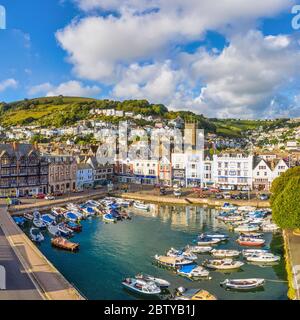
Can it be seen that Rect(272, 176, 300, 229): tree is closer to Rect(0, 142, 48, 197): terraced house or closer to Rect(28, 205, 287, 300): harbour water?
Rect(28, 205, 287, 300): harbour water

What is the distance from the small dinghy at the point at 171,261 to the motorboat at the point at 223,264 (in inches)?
46.1

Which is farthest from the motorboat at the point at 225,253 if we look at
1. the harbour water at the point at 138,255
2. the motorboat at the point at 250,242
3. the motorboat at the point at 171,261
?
the motorboat at the point at 171,261

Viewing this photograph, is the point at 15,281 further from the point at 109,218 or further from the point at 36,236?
the point at 109,218

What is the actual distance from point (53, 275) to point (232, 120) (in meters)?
168

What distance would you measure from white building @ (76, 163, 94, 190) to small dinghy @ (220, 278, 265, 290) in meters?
32.2

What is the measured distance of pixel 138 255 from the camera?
958 inches

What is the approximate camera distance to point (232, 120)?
7008 inches

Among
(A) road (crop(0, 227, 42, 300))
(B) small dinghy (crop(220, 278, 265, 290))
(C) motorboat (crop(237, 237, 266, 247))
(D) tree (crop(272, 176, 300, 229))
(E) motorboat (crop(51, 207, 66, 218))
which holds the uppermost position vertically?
(D) tree (crop(272, 176, 300, 229))

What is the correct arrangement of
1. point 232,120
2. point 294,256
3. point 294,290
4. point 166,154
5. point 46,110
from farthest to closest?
1. point 232,120
2. point 46,110
3. point 166,154
4. point 294,256
5. point 294,290

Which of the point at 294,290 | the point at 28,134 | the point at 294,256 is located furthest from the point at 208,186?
the point at 28,134

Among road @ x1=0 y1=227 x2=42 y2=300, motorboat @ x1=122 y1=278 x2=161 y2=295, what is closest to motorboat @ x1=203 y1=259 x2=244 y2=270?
motorboat @ x1=122 y1=278 x2=161 y2=295

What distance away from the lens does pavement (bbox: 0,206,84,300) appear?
605 inches

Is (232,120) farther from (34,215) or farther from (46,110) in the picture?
(34,215)
